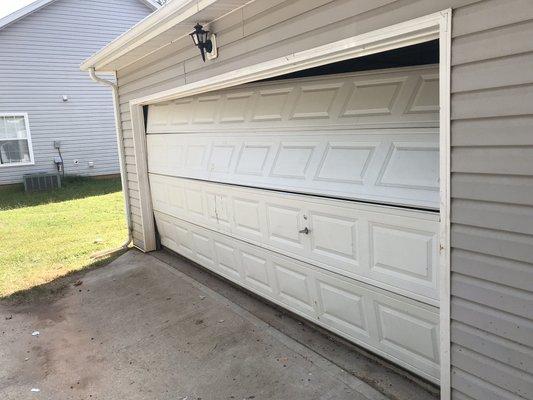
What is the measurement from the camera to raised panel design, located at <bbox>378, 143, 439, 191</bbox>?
266 cm

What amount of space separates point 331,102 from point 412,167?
91cm

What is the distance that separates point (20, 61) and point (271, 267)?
1192cm

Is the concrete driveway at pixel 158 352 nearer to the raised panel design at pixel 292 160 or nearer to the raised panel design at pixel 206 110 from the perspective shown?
the raised panel design at pixel 292 160

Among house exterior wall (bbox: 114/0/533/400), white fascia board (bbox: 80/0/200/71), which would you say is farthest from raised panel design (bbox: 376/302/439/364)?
white fascia board (bbox: 80/0/200/71)

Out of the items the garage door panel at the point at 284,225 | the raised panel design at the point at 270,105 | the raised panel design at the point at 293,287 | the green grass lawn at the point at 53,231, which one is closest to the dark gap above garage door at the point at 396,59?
the raised panel design at the point at 270,105

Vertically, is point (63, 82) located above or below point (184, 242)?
above

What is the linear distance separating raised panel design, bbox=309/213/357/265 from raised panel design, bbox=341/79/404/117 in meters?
0.80

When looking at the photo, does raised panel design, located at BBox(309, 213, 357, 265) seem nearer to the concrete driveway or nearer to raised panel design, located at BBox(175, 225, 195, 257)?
the concrete driveway

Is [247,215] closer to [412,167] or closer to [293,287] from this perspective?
[293,287]

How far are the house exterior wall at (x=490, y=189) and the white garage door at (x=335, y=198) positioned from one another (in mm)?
606

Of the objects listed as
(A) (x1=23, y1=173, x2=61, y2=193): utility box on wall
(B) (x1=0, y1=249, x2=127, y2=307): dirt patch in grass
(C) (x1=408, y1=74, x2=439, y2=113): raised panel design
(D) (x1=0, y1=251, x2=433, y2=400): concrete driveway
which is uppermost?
(C) (x1=408, y1=74, x2=439, y2=113): raised panel design

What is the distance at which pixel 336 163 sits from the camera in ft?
10.8

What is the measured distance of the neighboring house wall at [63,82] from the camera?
12.4 metres

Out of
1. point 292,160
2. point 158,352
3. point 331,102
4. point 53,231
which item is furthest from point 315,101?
point 53,231
